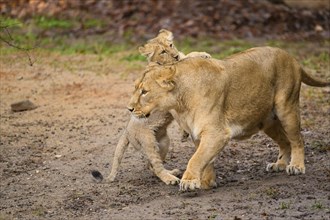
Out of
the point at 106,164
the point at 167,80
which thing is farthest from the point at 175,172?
the point at 167,80

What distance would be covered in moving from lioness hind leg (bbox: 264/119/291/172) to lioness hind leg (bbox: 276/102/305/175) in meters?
0.23

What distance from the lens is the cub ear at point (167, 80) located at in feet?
23.5

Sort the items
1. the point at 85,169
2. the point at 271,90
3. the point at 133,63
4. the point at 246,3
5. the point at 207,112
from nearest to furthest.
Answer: the point at 207,112 < the point at 271,90 < the point at 85,169 < the point at 133,63 < the point at 246,3

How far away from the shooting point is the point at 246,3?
16703 millimetres

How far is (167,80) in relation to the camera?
7.17 meters

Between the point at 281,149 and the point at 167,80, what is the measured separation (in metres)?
1.80

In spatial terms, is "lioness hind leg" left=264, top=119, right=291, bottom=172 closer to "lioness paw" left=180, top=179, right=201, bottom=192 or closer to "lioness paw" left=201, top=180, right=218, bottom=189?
"lioness paw" left=201, top=180, right=218, bottom=189

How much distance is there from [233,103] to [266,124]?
1.99ft

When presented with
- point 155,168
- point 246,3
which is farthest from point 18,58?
point 155,168

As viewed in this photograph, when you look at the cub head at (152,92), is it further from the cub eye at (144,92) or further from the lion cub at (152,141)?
the lion cub at (152,141)

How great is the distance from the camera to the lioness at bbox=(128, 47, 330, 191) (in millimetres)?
7160

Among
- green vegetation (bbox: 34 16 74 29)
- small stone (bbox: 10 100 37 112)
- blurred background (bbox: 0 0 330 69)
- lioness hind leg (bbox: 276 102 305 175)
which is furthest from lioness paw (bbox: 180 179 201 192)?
green vegetation (bbox: 34 16 74 29)

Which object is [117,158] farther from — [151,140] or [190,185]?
[190,185]

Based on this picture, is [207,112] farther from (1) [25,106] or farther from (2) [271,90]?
(1) [25,106]
